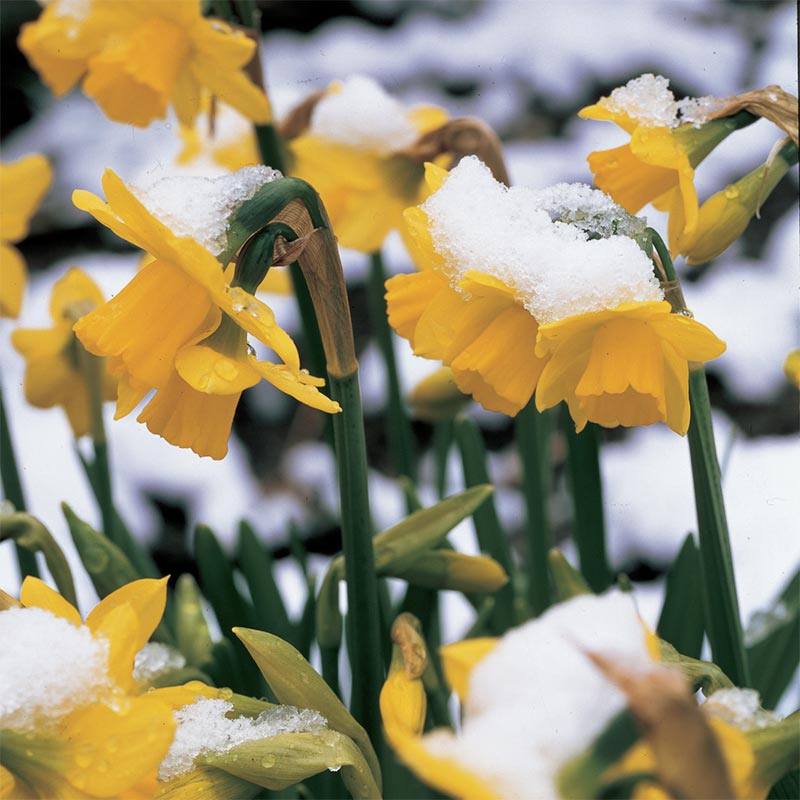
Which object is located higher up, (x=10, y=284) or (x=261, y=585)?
(x=10, y=284)

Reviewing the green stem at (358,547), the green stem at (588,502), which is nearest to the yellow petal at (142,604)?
the green stem at (358,547)

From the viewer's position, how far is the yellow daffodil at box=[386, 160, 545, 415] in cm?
52

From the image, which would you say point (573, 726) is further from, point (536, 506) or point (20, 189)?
point (20, 189)

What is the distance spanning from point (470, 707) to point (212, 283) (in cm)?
23

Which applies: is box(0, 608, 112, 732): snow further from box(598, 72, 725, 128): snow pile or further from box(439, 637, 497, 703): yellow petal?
box(598, 72, 725, 128): snow pile

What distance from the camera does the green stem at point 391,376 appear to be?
3.37 ft

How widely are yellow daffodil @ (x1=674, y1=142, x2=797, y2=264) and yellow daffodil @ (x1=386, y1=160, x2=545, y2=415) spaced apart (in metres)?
0.13

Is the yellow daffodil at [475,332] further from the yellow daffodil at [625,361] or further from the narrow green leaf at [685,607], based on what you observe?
the narrow green leaf at [685,607]

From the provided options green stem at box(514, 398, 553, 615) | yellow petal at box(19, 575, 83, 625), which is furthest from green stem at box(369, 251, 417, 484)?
yellow petal at box(19, 575, 83, 625)

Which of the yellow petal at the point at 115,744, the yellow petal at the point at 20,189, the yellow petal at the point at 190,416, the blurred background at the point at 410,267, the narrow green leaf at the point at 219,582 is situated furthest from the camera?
the blurred background at the point at 410,267

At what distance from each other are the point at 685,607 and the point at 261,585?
1.17 feet

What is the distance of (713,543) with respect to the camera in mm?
603

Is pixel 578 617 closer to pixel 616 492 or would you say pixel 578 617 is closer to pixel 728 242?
pixel 728 242

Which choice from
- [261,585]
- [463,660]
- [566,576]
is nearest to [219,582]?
[261,585]
